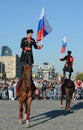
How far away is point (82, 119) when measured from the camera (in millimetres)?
17422

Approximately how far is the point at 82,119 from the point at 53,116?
1.44 m

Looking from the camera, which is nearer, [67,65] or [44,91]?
[67,65]

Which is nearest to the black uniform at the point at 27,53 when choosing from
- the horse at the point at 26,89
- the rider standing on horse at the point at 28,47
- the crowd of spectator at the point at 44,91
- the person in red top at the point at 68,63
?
the rider standing on horse at the point at 28,47

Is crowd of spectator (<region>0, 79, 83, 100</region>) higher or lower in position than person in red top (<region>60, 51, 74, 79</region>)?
lower

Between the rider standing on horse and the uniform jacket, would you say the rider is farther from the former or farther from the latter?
the uniform jacket

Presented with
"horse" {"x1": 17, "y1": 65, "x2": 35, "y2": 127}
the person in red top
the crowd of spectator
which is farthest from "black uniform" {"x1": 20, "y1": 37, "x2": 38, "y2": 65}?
the crowd of spectator

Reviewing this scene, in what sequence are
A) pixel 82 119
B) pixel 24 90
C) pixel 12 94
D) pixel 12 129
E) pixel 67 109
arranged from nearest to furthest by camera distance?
pixel 12 129 → pixel 24 90 → pixel 82 119 → pixel 67 109 → pixel 12 94

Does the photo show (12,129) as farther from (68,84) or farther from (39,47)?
(68,84)

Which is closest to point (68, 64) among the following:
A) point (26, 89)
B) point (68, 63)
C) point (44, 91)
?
point (68, 63)

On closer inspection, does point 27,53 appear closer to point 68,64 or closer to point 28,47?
point 28,47

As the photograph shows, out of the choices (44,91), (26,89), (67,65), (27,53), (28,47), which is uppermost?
(28,47)

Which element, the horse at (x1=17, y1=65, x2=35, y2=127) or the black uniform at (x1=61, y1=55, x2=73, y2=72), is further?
the black uniform at (x1=61, y1=55, x2=73, y2=72)

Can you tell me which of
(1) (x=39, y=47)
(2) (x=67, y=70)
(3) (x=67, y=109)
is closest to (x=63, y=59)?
(2) (x=67, y=70)

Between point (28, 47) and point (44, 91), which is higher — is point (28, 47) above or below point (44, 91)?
above
